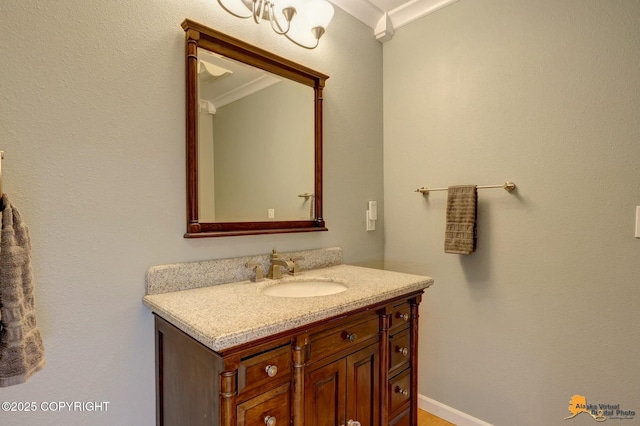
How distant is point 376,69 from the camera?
2156 mm

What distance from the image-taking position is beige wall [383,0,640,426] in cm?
140

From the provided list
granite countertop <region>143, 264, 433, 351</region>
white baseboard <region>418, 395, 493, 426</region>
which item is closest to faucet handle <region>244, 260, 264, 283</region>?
granite countertop <region>143, 264, 433, 351</region>

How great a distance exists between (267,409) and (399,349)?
2.26 feet

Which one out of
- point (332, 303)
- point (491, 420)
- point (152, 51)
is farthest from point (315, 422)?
point (152, 51)

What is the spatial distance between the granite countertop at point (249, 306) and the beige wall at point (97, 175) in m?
0.18

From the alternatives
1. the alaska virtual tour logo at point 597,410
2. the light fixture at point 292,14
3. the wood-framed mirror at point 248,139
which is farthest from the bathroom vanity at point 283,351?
the light fixture at point 292,14

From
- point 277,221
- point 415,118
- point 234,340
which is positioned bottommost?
point 234,340

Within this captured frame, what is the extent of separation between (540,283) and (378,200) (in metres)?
0.98

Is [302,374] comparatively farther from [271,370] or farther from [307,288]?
[307,288]

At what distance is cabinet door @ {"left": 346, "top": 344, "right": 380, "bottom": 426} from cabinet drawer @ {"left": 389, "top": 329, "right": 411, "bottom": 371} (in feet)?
0.34

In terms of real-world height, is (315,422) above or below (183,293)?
below

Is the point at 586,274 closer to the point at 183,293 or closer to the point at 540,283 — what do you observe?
the point at 540,283

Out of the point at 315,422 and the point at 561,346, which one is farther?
the point at 561,346

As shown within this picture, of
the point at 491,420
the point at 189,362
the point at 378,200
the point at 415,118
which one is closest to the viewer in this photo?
the point at 189,362
